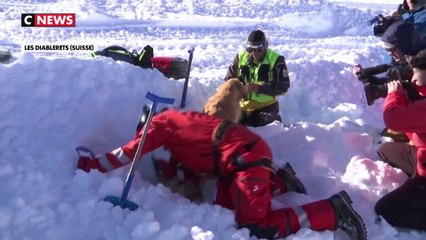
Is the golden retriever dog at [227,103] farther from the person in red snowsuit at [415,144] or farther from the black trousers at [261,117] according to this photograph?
the black trousers at [261,117]

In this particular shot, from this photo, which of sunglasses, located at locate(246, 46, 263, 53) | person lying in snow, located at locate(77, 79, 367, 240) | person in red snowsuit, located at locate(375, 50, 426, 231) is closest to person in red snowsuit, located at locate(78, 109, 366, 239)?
person lying in snow, located at locate(77, 79, 367, 240)

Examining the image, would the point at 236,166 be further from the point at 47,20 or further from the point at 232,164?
the point at 47,20

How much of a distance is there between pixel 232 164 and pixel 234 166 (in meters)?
0.02

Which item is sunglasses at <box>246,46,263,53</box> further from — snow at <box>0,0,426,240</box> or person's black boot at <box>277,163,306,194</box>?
person's black boot at <box>277,163,306,194</box>

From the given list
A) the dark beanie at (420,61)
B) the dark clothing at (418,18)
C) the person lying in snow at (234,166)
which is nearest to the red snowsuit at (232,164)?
the person lying in snow at (234,166)

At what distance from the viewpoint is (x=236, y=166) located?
423 centimetres

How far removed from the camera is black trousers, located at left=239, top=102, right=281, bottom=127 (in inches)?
258

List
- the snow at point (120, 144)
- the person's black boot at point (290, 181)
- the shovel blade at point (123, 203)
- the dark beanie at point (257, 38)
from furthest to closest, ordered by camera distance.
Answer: the dark beanie at point (257, 38), the person's black boot at point (290, 181), the shovel blade at point (123, 203), the snow at point (120, 144)

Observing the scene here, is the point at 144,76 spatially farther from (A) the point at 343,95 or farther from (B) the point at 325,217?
(A) the point at 343,95

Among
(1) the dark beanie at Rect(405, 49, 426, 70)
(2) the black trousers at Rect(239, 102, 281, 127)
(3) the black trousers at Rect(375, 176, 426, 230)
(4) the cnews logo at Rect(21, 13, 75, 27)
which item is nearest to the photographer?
(1) the dark beanie at Rect(405, 49, 426, 70)

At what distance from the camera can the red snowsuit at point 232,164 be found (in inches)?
161

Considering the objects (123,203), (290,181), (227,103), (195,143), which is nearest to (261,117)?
(290,181)

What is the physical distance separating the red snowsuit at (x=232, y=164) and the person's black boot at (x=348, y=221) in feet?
0.16

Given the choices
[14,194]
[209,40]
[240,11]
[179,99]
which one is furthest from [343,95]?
[240,11]
